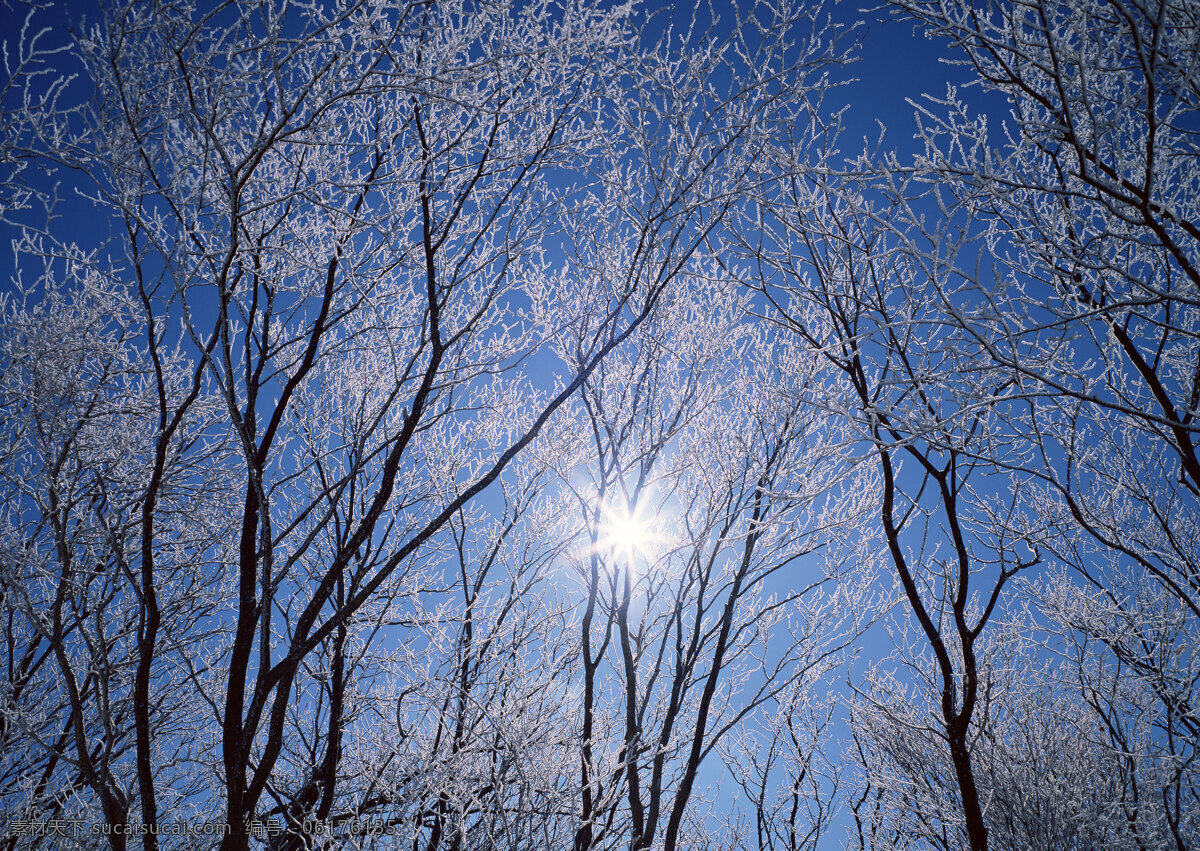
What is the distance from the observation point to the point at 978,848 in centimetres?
232

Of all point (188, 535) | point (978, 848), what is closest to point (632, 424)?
point (978, 848)

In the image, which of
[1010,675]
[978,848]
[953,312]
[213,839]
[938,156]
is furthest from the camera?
[1010,675]

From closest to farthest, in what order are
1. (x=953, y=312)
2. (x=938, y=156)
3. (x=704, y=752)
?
(x=953, y=312), (x=938, y=156), (x=704, y=752)

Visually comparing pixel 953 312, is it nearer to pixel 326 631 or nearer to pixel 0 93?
pixel 326 631

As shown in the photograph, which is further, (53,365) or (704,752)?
(53,365)

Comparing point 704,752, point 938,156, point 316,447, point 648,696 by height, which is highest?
point 316,447

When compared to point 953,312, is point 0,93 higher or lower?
higher

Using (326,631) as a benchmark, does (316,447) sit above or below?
above

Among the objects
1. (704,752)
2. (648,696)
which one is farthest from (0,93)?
(704,752)

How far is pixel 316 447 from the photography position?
4848 millimetres

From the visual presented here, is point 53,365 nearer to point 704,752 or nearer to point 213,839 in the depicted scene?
point 213,839

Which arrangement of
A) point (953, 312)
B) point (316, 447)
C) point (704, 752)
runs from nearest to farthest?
point (953, 312), point (704, 752), point (316, 447)

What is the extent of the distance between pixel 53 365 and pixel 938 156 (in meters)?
5.62

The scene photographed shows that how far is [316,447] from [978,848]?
491 centimetres
